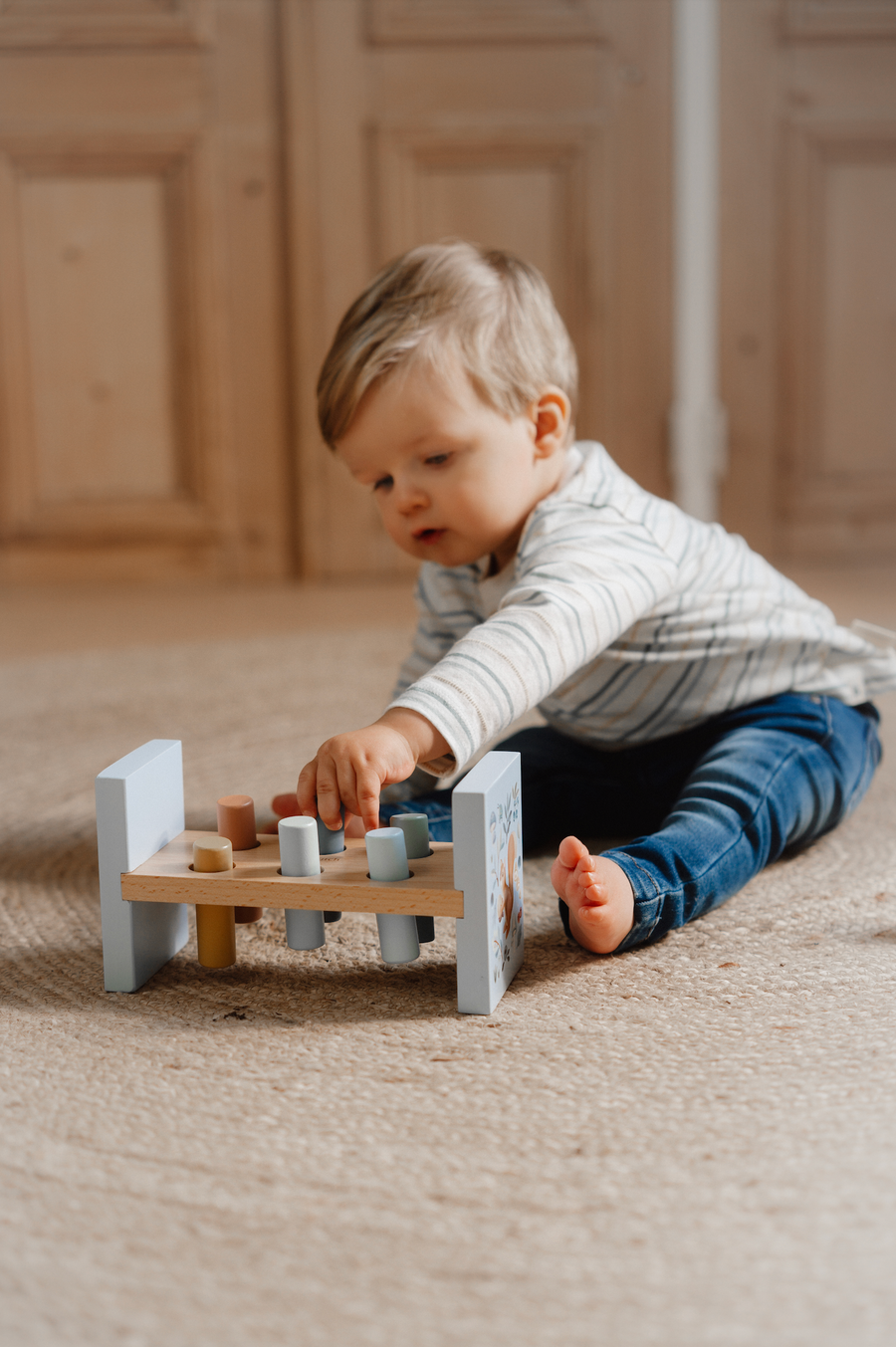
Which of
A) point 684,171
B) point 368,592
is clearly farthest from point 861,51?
point 368,592

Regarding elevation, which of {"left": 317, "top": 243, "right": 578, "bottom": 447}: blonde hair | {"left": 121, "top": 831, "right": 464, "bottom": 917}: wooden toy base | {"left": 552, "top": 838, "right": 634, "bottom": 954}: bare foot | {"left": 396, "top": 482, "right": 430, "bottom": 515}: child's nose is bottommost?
{"left": 552, "top": 838, "right": 634, "bottom": 954}: bare foot

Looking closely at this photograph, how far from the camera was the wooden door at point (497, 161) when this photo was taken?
174cm

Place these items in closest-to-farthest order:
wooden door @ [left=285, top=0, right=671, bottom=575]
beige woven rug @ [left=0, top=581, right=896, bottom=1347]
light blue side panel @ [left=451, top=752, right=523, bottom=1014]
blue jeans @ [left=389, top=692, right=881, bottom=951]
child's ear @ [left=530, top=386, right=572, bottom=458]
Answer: beige woven rug @ [left=0, top=581, right=896, bottom=1347] → light blue side panel @ [left=451, top=752, right=523, bottom=1014] → blue jeans @ [left=389, top=692, right=881, bottom=951] → child's ear @ [left=530, top=386, right=572, bottom=458] → wooden door @ [left=285, top=0, right=671, bottom=575]

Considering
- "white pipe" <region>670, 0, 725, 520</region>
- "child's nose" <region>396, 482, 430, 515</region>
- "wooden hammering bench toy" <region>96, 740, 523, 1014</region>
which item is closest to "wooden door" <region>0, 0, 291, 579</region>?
"white pipe" <region>670, 0, 725, 520</region>

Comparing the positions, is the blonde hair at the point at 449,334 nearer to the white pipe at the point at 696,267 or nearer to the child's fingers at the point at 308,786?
the child's fingers at the point at 308,786

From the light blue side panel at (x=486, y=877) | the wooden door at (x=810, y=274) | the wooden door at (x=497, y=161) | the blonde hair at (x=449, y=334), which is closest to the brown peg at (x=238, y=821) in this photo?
the light blue side panel at (x=486, y=877)

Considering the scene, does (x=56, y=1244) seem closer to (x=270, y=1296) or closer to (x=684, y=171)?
(x=270, y=1296)

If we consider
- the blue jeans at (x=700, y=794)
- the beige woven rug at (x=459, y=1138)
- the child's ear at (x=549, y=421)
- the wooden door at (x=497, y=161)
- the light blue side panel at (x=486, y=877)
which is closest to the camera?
the beige woven rug at (x=459, y=1138)

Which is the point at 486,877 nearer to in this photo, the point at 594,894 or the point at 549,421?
the point at 594,894

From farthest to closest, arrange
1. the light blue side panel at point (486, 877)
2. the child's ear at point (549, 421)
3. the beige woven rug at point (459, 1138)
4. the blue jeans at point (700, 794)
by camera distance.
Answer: the child's ear at point (549, 421)
the blue jeans at point (700, 794)
the light blue side panel at point (486, 877)
the beige woven rug at point (459, 1138)

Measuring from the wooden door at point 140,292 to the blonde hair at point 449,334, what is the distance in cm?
108

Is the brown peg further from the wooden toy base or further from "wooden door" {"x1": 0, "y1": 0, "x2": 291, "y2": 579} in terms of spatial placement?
"wooden door" {"x1": 0, "y1": 0, "x2": 291, "y2": 579}

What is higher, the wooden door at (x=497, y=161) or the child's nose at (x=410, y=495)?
the wooden door at (x=497, y=161)

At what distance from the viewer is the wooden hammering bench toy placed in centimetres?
57
